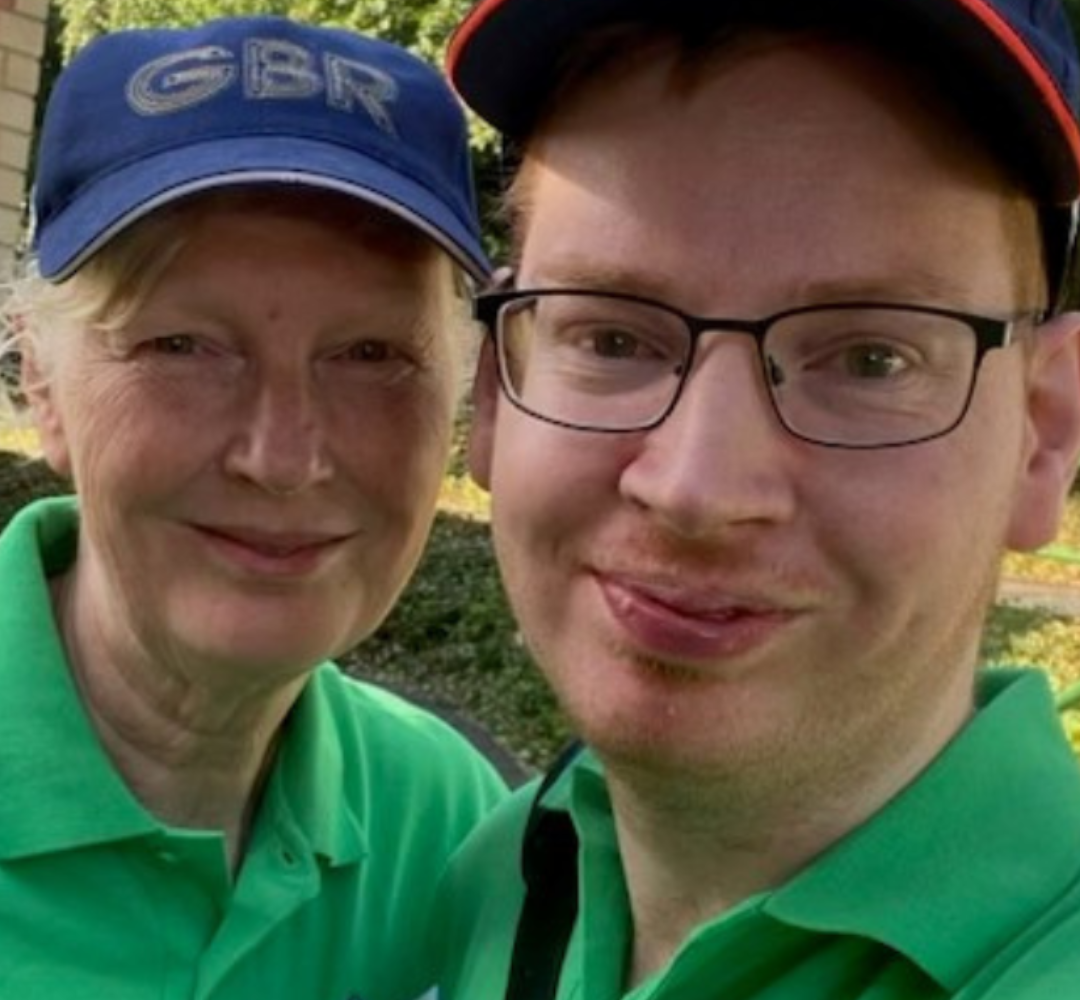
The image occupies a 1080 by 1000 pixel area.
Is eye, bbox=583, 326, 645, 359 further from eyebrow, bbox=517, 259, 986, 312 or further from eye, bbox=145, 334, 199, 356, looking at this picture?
eye, bbox=145, 334, 199, 356

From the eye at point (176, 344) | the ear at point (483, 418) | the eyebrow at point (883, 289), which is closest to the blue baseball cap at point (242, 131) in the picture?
the eye at point (176, 344)

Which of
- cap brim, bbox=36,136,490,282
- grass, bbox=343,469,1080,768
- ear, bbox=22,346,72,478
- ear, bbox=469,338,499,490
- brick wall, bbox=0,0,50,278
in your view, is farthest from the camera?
brick wall, bbox=0,0,50,278

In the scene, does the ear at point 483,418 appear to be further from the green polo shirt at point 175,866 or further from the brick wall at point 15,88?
the brick wall at point 15,88

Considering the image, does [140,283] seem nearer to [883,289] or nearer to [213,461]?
[213,461]

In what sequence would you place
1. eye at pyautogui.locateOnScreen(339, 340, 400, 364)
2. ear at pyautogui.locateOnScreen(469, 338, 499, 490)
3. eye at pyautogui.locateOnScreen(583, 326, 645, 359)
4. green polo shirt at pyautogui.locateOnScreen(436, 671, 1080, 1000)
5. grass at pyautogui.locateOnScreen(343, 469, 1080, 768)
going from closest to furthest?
green polo shirt at pyautogui.locateOnScreen(436, 671, 1080, 1000)
eye at pyautogui.locateOnScreen(583, 326, 645, 359)
ear at pyautogui.locateOnScreen(469, 338, 499, 490)
eye at pyautogui.locateOnScreen(339, 340, 400, 364)
grass at pyautogui.locateOnScreen(343, 469, 1080, 768)

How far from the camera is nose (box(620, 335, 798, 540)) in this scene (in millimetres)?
1477

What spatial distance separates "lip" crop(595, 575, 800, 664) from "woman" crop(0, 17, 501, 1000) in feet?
2.14

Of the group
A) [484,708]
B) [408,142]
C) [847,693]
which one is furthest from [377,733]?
[484,708]

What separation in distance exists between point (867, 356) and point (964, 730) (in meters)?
0.32

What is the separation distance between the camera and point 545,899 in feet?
6.43

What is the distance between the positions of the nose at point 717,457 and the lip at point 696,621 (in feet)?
0.19

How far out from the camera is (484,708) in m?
8.59

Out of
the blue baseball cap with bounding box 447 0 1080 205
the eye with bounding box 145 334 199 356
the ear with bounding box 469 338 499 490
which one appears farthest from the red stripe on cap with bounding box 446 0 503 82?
the eye with bounding box 145 334 199 356

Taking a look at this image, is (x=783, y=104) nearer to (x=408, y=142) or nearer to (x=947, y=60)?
(x=947, y=60)
